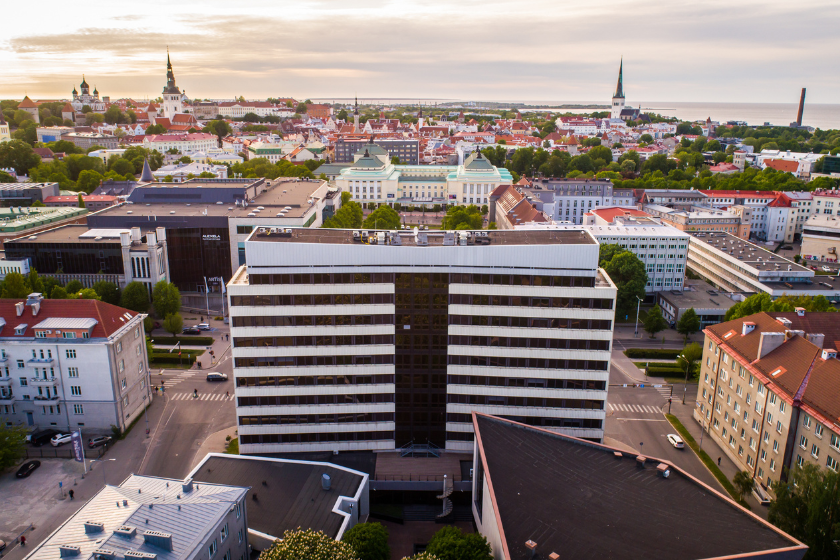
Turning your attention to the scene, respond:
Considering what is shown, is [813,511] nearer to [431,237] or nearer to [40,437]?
[431,237]

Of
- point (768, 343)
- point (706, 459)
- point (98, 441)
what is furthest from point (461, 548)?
point (98, 441)

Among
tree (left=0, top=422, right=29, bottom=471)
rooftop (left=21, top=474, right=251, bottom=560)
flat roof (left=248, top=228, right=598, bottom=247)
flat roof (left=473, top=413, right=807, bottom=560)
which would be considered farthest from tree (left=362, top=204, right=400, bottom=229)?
rooftop (left=21, top=474, right=251, bottom=560)

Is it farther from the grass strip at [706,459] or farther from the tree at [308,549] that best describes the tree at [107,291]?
the grass strip at [706,459]

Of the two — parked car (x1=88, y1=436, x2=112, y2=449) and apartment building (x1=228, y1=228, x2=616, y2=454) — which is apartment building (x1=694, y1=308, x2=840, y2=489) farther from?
parked car (x1=88, y1=436, x2=112, y2=449)

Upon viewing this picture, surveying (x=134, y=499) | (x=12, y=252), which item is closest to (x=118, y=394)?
(x=134, y=499)

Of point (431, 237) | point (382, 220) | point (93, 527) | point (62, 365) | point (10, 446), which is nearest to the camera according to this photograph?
point (93, 527)

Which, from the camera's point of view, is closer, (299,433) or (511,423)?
(511,423)

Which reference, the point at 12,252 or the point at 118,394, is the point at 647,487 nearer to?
the point at 118,394
